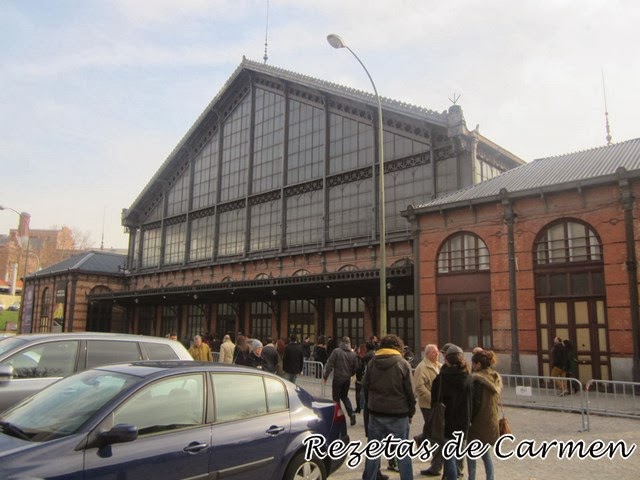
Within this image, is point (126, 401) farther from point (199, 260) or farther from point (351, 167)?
point (199, 260)

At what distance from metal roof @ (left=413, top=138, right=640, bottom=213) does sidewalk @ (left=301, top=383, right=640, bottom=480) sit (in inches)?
323

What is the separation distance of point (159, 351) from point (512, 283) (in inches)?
543

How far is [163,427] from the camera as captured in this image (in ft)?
15.4

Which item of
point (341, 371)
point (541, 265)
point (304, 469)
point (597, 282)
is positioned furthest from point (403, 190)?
Answer: point (304, 469)

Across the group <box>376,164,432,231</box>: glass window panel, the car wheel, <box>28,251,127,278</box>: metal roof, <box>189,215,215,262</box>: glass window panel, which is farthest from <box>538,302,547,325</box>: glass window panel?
<box>28,251,127,278</box>: metal roof

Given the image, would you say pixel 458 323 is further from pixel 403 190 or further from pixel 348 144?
pixel 348 144

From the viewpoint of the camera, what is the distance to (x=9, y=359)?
704cm

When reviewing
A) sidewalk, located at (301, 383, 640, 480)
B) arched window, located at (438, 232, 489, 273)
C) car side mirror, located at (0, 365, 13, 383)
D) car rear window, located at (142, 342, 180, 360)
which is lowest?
sidewalk, located at (301, 383, 640, 480)

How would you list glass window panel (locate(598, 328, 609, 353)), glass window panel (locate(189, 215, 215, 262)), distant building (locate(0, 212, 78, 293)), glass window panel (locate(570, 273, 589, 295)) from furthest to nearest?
1. distant building (locate(0, 212, 78, 293))
2. glass window panel (locate(189, 215, 215, 262))
3. glass window panel (locate(570, 273, 589, 295))
4. glass window panel (locate(598, 328, 609, 353))

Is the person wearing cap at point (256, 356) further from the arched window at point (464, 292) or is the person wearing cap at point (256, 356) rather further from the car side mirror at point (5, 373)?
the arched window at point (464, 292)

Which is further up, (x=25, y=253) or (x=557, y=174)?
(x=25, y=253)

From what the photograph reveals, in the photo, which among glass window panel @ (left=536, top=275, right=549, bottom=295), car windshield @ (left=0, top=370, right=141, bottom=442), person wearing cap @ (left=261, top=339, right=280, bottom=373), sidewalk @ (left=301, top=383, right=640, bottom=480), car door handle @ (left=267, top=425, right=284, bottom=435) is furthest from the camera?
glass window panel @ (left=536, top=275, right=549, bottom=295)

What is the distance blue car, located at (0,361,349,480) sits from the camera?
4141mm

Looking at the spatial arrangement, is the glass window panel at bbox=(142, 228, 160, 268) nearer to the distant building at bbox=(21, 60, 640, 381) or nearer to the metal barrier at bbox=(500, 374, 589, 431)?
the distant building at bbox=(21, 60, 640, 381)
